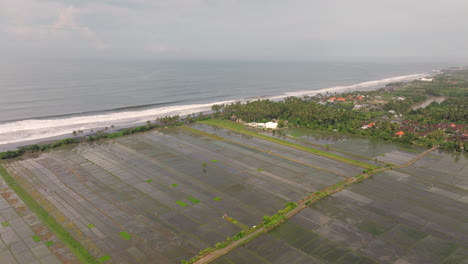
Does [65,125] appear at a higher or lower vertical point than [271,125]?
higher

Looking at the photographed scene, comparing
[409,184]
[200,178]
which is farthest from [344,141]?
[200,178]

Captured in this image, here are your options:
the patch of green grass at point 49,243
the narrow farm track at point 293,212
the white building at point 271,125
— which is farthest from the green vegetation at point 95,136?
the narrow farm track at point 293,212

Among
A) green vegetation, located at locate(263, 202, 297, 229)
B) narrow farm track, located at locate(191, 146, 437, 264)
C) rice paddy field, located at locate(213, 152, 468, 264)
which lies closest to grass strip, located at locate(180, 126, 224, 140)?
narrow farm track, located at locate(191, 146, 437, 264)

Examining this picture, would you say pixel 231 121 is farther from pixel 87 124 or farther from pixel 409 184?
pixel 409 184

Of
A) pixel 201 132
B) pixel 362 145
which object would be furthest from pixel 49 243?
pixel 362 145

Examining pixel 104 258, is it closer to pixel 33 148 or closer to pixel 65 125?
pixel 33 148

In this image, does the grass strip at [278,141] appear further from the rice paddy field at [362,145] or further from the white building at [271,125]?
the white building at [271,125]
